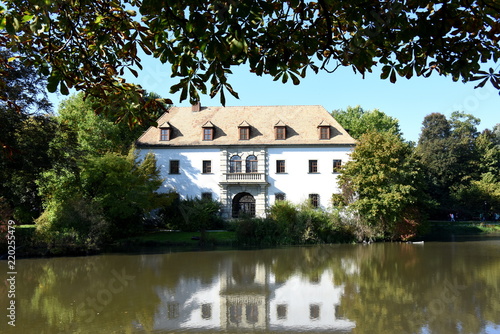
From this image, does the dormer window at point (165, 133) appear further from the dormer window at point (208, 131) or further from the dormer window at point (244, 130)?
the dormer window at point (244, 130)

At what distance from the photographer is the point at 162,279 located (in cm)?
1461

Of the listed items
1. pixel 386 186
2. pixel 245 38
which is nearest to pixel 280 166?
pixel 386 186

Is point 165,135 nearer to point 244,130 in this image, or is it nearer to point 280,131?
point 244,130

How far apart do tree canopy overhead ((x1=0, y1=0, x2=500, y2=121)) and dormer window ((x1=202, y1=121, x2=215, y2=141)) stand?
94.3ft

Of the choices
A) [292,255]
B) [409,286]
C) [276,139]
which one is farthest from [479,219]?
[409,286]

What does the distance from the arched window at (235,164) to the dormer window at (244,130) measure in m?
1.72

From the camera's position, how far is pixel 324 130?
108 ft

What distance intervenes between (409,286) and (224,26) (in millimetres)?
12791

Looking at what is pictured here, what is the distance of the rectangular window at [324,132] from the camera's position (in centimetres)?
3262

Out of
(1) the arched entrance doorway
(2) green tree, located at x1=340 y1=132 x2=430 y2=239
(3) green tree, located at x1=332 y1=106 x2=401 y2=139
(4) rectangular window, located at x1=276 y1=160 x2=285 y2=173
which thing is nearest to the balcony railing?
(4) rectangular window, located at x1=276 y1=160 x2=285 y2=173

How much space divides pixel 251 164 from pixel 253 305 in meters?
22.2

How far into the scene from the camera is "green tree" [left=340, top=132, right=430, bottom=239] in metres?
25.9

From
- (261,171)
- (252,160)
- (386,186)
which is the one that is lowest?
(386,186)

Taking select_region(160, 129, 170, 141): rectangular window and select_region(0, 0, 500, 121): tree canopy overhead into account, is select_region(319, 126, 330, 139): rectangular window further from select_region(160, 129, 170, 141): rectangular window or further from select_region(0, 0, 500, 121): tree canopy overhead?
select_region(0, 0, 500, 121): tree canopy overhead
